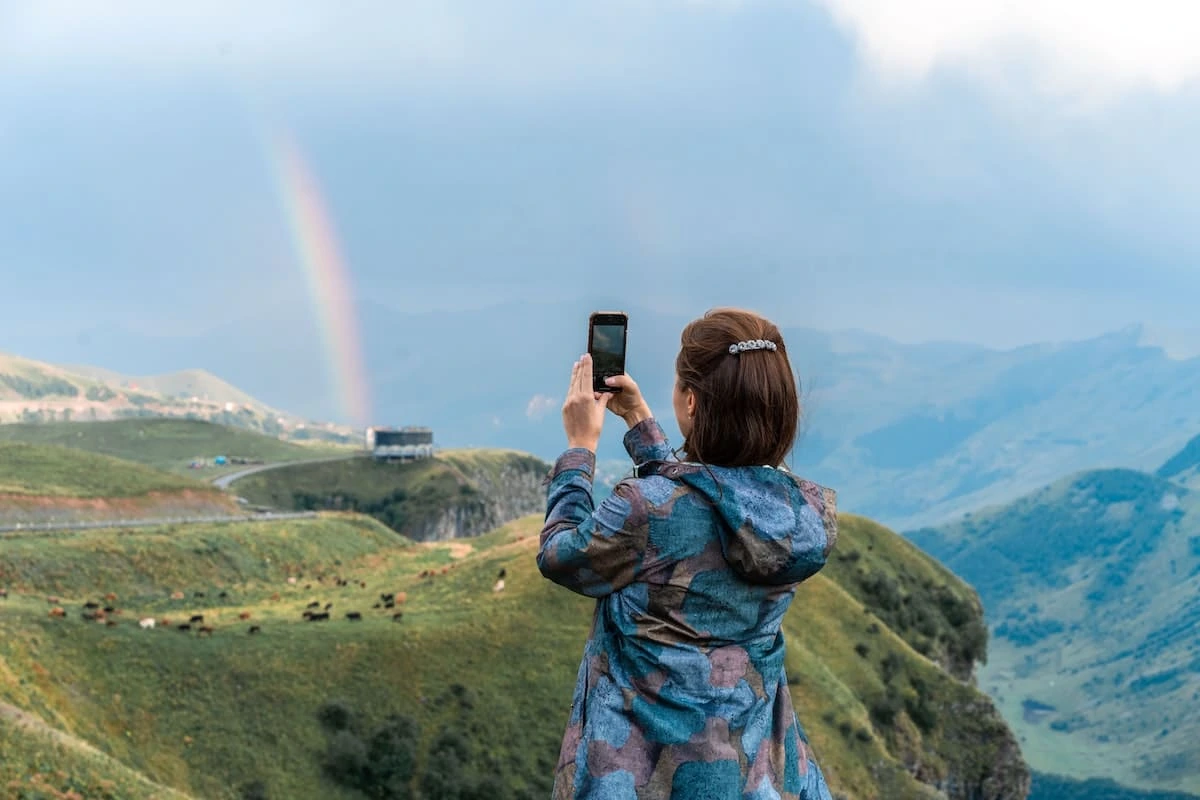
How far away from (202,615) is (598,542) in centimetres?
5665

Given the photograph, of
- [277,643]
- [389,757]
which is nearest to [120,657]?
[277,643]

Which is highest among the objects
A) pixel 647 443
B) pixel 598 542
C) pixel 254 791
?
pixel 647 443

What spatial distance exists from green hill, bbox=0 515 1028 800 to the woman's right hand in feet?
91.5

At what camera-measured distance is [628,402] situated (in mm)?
6918

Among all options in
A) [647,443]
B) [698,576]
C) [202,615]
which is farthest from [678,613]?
[202,615]

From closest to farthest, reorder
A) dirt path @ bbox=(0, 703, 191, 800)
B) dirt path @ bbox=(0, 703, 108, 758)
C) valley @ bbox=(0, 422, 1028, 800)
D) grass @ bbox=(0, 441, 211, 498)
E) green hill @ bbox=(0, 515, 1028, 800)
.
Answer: dirt path @ bbox=(0, 703, 191, 800) < dirt path @ bbox=(0, 703, 108, 758) < valley @ bbox=(0, 422, 1028, 800) < green hill @ bbox=(0, 515, 1028, 800) < grass @ bbox=(0, 441, 211, 498)

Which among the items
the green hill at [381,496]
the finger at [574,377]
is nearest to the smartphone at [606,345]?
the finger at [574,377]

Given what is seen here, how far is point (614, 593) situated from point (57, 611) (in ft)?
170

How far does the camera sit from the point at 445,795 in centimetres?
4900

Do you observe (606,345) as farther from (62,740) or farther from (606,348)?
(62,740)

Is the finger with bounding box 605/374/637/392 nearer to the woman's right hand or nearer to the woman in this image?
the woman's right hand

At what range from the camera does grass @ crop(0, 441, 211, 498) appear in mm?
97062

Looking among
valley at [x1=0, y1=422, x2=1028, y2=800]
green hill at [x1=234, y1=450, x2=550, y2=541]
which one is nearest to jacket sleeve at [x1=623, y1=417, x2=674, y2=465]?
valley at [x1=0, y1=422, x2=1028, y2=800]

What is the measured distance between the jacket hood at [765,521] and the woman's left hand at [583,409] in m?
0.73
